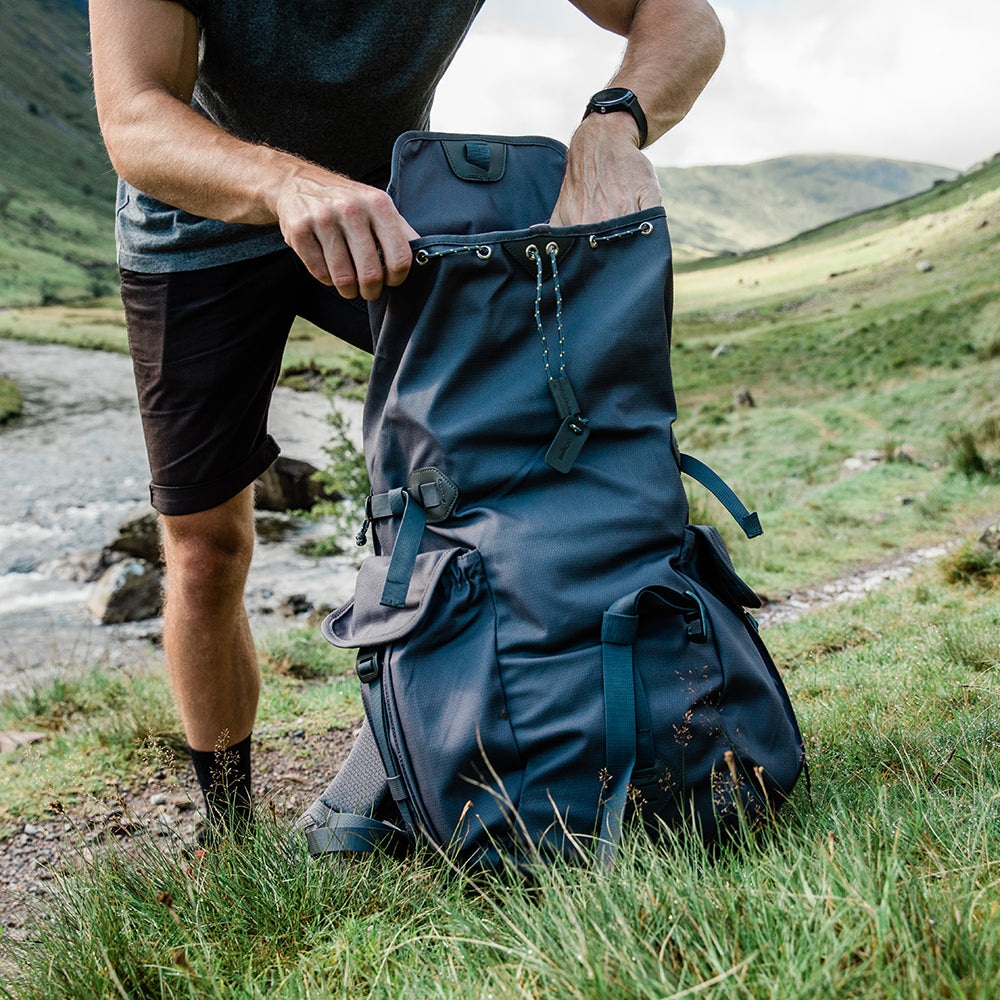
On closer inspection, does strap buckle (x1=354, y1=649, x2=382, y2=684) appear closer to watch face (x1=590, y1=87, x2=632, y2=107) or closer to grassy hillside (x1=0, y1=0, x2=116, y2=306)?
watch face (x1=590, y1=87, x2=632, y2=107)

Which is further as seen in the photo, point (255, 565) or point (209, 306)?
point (255, 565)

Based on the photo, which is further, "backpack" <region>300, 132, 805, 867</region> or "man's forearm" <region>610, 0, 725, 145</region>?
"man's forearm" <region>610, 0, 725, 145</region>

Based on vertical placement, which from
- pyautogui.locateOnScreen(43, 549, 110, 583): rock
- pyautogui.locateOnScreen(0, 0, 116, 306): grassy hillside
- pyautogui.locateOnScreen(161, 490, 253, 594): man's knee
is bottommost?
pyautogui.locateOnScreen(43, 549, 110, 583): rock

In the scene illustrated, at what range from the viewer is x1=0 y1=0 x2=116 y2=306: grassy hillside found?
56.9m

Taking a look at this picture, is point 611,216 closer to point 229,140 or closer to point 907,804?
point 229,140

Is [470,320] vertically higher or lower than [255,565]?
higher

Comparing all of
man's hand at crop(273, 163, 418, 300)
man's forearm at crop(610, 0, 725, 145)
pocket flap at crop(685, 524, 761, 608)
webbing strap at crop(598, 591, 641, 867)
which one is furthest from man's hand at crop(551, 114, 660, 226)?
webbing strap at crop(598, 591, 641, 867)

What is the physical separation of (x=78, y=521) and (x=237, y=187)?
11347 mm

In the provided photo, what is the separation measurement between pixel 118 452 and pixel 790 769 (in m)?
15.3

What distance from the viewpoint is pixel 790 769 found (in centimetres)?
166

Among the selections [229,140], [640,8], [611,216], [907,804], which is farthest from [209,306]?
[907,804]

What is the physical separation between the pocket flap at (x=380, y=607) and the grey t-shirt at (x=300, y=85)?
934mm

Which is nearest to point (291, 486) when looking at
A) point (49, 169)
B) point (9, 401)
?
point (9, 401)

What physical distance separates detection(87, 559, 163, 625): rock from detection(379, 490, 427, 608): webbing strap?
7370 mm
